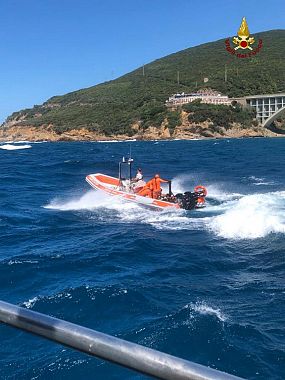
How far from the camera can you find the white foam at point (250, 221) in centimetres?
1639

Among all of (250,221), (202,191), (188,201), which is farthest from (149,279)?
(202,191)

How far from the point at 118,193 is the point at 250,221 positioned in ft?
28.3

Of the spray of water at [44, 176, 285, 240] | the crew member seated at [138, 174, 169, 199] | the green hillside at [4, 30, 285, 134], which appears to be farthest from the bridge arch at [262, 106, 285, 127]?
the crew member seated at [138, 174, 169, 199]

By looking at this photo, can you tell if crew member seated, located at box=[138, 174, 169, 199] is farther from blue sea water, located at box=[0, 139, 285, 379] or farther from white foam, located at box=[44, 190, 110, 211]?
white foam, located at box=[44, 190, 110, 211]

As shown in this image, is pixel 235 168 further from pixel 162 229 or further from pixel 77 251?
pixel 77 251

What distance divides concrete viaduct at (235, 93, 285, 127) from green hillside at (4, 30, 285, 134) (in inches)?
501

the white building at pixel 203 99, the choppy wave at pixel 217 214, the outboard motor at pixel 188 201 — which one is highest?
the white building at pixel 203 99

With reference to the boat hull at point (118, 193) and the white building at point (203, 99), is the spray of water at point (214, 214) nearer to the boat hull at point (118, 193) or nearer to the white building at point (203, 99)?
the boat hull at point (118, 193)

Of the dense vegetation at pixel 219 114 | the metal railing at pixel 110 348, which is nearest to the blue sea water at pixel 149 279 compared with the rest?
the metal railing at pixel 110 348

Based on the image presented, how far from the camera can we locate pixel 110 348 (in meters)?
1.63

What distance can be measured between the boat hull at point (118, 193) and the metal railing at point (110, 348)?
19880mm

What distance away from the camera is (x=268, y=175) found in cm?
3538

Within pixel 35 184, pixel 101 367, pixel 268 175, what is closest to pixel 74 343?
pixel 101 367

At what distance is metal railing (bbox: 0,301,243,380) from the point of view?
1490 mm
